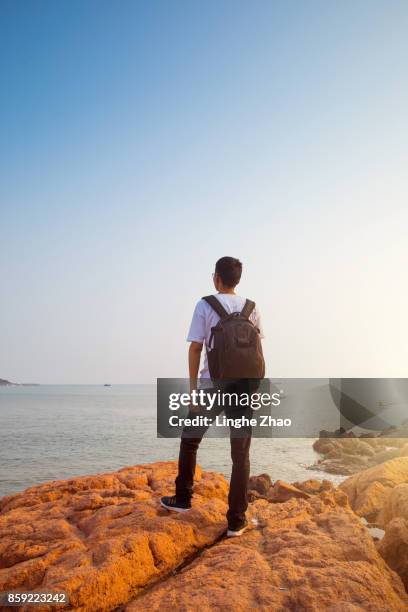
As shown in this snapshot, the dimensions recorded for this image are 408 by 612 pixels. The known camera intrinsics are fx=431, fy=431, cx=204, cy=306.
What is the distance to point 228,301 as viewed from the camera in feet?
15.4

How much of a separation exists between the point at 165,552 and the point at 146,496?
191 centimetres

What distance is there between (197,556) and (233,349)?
7.02ft

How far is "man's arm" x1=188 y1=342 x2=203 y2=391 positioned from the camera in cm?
458

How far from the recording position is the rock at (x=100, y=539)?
12.2 ft

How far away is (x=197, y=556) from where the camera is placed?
4.39m

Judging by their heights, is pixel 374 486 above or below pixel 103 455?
above

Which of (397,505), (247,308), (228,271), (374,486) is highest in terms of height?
(228,271)

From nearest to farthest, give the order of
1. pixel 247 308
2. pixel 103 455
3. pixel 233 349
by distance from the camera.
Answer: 1. pixel 233 349
2. pixel 247 308
3. pixel 103 455

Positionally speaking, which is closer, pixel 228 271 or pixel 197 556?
pixel 197 556

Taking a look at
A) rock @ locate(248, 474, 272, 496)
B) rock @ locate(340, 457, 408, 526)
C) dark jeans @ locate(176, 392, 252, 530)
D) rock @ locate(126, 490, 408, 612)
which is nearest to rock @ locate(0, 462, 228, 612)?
rock @ locate(126, 490, 408, 612)

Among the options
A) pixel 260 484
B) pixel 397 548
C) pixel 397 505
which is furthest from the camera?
pixel 260 484

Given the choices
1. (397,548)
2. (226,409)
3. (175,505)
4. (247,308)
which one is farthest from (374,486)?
(247,308)

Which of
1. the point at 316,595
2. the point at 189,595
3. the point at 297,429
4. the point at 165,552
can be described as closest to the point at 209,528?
the point at 165,552

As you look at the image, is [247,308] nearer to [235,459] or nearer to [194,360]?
[194,360]
